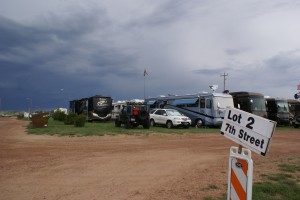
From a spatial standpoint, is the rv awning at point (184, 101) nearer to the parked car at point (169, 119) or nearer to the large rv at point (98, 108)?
the parked car at point (169, 119)

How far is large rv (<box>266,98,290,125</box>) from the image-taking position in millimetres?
32281

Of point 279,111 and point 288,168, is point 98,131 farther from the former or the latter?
point 279,111

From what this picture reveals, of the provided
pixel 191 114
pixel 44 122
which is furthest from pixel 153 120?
pixel 44 122

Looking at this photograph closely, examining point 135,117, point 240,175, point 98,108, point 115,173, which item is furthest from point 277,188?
point 98,108

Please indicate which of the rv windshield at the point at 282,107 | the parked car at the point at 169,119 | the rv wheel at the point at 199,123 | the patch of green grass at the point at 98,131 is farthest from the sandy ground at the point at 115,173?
the rv windshield at the point at 282,107

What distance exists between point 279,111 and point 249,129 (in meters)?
30.0

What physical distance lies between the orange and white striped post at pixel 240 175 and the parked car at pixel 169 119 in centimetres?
2157

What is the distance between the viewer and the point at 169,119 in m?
26.6

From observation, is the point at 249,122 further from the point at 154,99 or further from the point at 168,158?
the point at 154,99

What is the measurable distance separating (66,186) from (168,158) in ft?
14.9

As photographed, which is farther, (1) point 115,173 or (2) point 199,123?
(2) point 199,123

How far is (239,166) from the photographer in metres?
4.50

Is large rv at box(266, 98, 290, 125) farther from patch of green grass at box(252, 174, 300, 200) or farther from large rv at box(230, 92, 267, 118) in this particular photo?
patch of green grass at box(252, 174, 300, 200)

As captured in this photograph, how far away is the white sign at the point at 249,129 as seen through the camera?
13.9ft
